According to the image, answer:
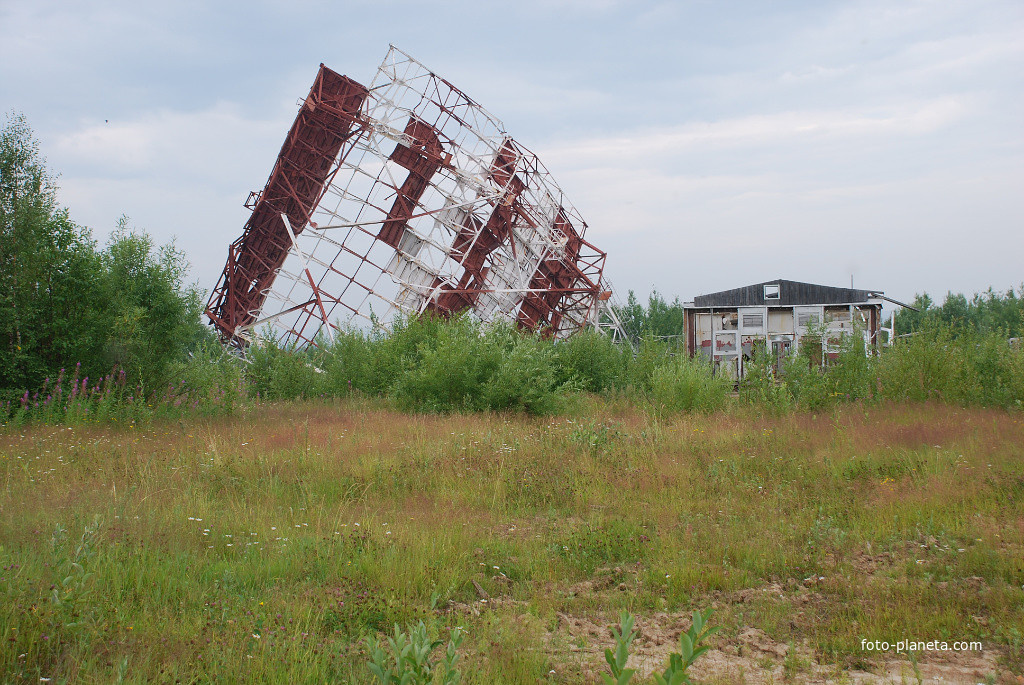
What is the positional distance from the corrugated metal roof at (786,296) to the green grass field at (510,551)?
22.1 m

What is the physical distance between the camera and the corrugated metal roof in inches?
1243

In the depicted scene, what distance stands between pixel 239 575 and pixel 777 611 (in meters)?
4.29

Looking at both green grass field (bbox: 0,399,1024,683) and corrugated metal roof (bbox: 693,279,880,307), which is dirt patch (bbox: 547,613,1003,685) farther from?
corrugated metal roof (bbox: 693,279,880,307)

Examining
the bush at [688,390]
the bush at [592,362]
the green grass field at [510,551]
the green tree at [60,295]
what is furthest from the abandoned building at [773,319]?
the green tree at [60,295]

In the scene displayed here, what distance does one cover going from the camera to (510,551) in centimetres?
643

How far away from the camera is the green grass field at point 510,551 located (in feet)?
13.8

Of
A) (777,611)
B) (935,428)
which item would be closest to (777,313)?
(935,428)

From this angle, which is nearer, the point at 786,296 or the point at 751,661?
the point at 751,661

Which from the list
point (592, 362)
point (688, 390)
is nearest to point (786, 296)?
point (592, 362)

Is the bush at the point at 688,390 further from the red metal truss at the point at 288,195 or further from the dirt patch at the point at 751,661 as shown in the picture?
the red metal truss at the point at 288,195

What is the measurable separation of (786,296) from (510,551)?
3067cm

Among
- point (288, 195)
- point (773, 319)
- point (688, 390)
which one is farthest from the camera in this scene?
point (773, 319)

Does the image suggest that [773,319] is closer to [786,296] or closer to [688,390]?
[786,296]

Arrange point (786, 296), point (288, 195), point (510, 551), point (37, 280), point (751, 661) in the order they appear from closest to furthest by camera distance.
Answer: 1. point (751, 661)
2. point (510, 551)
3. point (37, 280)
4. point (288, 195)
5. point (786, 296)
